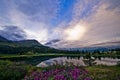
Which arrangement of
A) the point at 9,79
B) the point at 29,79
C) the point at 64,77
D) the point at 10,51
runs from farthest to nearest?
the point at 10,51
the point at 9,79
the point at 29,79
the point at 64,77

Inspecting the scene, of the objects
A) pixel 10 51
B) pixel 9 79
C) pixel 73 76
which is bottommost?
pixel 9 79

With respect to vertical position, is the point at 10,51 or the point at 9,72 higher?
the point at 10,51

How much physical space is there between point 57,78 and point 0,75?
11.9 meters

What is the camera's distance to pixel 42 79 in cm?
870

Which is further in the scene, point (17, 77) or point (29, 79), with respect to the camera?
point (17, 77)

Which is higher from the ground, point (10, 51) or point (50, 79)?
point (10, 51)

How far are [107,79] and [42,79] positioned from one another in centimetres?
553

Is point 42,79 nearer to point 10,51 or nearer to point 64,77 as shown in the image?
point 64,77

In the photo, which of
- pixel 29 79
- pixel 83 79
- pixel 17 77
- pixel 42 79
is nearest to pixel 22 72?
pixel 17 77

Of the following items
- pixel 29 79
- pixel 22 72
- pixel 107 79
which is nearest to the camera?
pixel 29 79

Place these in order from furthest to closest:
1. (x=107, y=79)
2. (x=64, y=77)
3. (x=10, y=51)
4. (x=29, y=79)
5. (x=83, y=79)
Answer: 1. (x=10, y=51)
2. (x=107, y=79)
3. (x=29, y=79)
4. (x=64, y=77)
5. (x=83, y=79)

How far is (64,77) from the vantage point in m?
8.41

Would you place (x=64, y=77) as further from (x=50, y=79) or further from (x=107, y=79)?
(x=107, y=79)

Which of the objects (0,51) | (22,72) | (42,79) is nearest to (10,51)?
(0,51)
